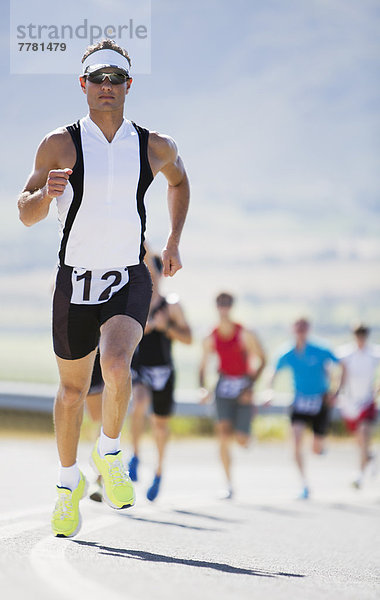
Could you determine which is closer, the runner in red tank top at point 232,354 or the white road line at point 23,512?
the white road line at point 23,512

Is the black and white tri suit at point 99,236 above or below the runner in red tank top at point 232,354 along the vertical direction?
above

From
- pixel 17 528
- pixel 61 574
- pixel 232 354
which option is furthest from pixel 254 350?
pixel 61 574

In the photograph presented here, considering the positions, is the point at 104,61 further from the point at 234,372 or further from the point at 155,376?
the point at 234,372

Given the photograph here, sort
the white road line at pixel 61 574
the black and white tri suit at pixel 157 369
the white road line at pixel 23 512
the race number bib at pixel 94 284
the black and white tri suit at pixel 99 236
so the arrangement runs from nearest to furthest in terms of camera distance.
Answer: the white road line at pixel 61 574 < the black and white tri suit at pixel 99 236 < the race number bib at pixel 94 284 < the white road line at pixel 23 512 < the black and white tri suit at pixel 157 369

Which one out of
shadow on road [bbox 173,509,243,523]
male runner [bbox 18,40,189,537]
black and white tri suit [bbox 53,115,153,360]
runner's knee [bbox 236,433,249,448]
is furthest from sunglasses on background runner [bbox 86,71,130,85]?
runner's knee [bbox 236,433,249,448]

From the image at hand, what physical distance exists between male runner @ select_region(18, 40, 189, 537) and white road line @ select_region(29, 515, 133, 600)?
338 millimetres

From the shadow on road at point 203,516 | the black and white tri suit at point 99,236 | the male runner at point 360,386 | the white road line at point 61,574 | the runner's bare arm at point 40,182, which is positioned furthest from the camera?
the male runner at point 360,386

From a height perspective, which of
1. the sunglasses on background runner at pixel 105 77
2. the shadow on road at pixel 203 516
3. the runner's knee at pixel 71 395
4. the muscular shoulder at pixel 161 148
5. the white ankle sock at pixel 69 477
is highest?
the sunglasses on background runner at pixel 105 77

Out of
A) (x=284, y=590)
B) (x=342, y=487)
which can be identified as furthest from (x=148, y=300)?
(x=342, y=487)

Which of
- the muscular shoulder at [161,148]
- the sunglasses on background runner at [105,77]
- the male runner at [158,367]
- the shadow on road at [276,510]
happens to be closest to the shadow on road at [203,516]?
the shadow on road at [276,510]

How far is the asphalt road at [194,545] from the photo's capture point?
4.32m

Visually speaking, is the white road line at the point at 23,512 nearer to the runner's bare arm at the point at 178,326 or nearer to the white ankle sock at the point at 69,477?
the white ankle sock at the point at 69,477

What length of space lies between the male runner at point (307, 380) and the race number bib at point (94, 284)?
7.40 meters

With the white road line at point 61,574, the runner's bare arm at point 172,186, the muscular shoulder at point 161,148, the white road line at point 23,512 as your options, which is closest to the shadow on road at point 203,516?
the white road line at point 23,512
